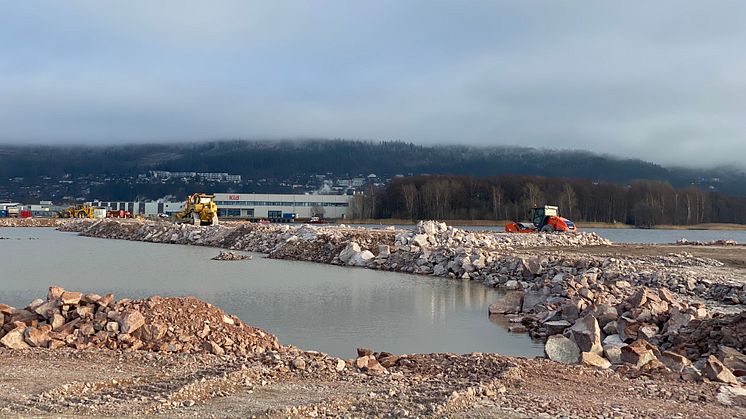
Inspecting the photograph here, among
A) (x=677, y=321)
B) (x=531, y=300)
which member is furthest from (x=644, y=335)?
(x=531, y=300)

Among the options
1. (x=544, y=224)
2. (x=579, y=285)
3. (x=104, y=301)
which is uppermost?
(x=104, y=301)

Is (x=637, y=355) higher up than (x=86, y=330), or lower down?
lower down

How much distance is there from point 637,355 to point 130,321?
759 centimetres

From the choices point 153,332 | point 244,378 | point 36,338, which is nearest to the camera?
point 244,378

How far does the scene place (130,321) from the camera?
10.4 meters

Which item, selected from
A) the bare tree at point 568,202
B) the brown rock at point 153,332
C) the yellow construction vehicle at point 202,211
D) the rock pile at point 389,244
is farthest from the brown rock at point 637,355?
the bare tree at point 568,202

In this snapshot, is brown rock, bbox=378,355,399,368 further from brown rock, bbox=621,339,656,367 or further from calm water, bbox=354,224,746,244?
calm water, bbox=354,224,746,244

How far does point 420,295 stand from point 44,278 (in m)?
11.9

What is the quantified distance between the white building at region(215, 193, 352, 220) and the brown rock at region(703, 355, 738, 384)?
94.3 meters

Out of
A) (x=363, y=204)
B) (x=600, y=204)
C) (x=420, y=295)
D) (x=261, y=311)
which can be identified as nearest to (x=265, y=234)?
(x=420, y=295)

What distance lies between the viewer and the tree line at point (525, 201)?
319 feet

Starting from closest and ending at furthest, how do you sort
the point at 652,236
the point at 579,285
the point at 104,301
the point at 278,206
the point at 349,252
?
the point at 104,301
the point at 579,285
the point at 349,252
the point at 652,236
the point at 278,206

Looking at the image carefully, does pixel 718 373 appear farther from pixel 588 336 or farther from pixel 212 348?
pixel 212 348

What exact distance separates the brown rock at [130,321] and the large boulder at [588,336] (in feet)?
22.6
